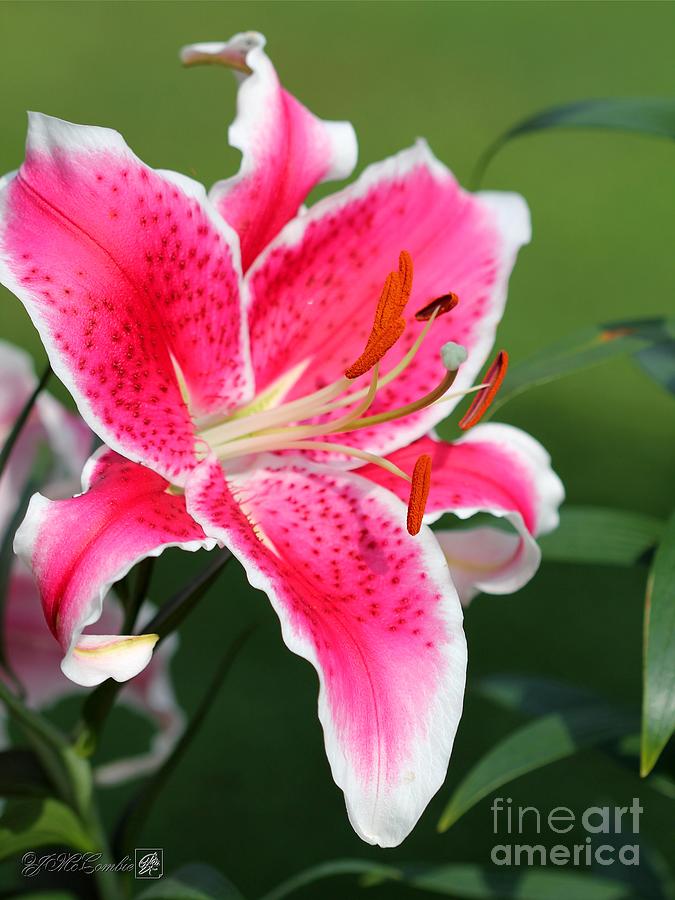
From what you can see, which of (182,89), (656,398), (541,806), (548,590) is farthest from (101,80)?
(541,806)

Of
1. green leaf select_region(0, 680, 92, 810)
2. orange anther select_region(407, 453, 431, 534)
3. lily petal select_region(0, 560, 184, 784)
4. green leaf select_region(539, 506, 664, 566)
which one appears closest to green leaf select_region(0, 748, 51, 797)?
green leaf select_region(0, 680, 92, 810)

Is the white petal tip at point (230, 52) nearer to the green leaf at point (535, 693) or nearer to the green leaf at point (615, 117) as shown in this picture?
the green leaf at point (615, 117)

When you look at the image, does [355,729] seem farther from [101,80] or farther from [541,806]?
[101,80]

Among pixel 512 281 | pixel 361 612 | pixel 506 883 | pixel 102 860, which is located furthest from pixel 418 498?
pixel 512 281

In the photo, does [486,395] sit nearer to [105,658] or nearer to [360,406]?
[360,406]

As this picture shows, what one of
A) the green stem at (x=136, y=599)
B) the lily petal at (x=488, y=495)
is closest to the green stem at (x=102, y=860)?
the green stem at (x=136, y=599)
